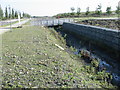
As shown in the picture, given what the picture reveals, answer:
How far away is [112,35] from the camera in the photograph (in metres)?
13.4

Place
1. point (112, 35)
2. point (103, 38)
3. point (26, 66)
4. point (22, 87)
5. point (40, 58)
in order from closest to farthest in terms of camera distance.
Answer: point (22, 87), point (26, 66), point (40, 58), point (112, 35), point (103, 38)

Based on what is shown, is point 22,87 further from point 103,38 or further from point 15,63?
point 103,38

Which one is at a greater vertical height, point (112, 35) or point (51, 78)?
point (112, 35)

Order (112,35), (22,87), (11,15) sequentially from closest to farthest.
Answer: (22,87) → (112,35) → (11,15)

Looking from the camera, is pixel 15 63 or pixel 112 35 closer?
pixel 15 63

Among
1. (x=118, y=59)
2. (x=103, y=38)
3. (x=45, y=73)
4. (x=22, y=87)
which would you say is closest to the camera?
(x=22, y=87)

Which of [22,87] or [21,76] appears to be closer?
[22,87]

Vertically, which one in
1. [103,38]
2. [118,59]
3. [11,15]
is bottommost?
[118,59]

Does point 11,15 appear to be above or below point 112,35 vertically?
above

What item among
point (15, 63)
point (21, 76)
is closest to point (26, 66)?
point (15, 63)

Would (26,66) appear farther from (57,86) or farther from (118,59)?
(118,59)

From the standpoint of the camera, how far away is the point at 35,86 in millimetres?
5004

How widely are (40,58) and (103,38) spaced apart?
9.40 m

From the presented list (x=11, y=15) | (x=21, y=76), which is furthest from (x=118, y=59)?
(x=11, y=15)
